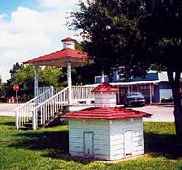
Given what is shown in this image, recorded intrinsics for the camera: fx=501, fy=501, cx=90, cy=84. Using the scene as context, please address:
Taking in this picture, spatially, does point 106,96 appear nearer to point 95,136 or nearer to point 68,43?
point 95,136

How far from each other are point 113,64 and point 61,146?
12.5 ft

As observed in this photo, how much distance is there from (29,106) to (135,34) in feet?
44.3

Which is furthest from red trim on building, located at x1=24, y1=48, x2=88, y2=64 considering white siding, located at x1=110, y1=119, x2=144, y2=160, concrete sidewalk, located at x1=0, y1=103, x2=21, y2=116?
concrete sidewalk, located at x1=0, y1=103, x2=21, y2=116

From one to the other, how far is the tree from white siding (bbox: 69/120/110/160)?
10.1ft

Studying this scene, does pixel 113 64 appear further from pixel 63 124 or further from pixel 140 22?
pixel 63 124

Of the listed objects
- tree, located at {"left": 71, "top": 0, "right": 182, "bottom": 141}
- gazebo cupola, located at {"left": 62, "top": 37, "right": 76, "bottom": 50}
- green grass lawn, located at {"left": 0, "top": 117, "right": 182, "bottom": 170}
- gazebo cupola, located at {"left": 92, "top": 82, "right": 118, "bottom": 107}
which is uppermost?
gazebo cupola, located at {"left": 62, "top": 37, "right": 76, "bottom": 50}

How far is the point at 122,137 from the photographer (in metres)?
16.8

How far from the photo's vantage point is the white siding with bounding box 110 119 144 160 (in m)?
16.4

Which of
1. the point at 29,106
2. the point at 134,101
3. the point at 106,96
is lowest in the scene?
the point at 29,106

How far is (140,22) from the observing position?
17.8 meters

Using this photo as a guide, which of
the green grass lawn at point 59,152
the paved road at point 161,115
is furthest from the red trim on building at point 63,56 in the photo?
the paved road at point 161,115

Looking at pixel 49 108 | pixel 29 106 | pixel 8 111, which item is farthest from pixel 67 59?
pixel 8 111

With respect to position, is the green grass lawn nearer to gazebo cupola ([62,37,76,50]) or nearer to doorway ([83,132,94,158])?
doorway ([83,132,94,158])

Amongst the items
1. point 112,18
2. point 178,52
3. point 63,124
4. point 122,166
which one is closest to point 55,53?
point 63,124
